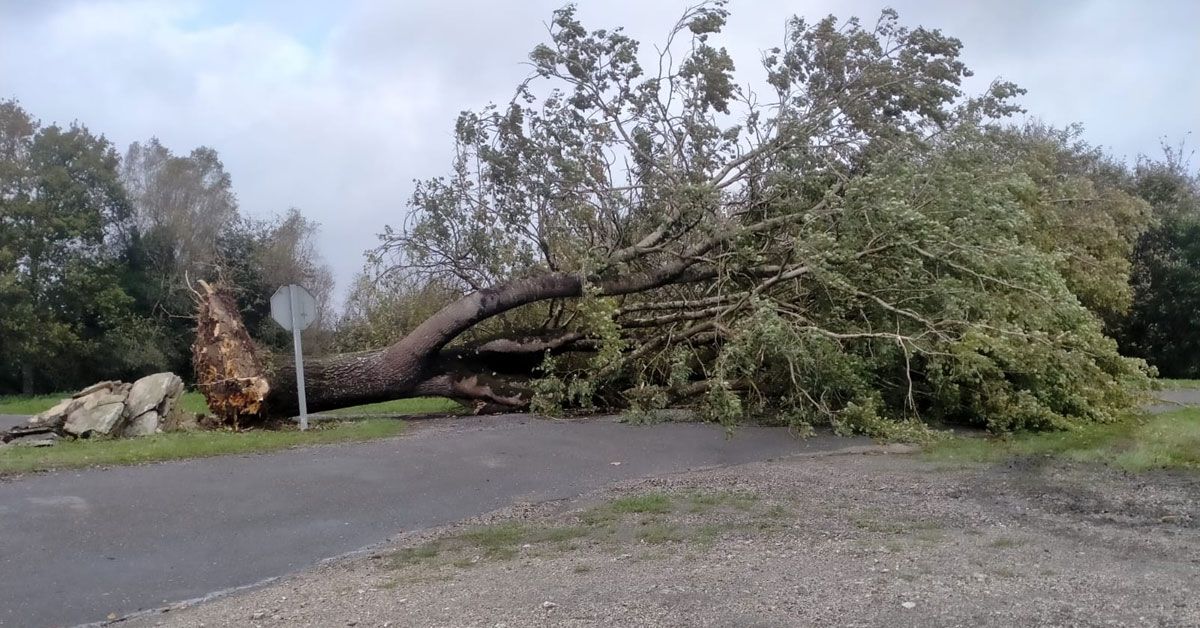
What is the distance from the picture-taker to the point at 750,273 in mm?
16469

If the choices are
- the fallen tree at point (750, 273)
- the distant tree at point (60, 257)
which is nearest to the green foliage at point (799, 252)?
the fallen tree at point (750, 273)

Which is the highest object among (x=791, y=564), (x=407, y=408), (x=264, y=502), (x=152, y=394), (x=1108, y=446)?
(x=152, y=394)

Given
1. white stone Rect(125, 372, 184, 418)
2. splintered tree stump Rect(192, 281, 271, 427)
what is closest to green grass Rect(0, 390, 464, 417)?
splintered tree stump Rect(192, 281, 271, 427)

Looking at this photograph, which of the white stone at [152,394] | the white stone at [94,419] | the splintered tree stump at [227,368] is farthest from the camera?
the splintered tree stump at [227,368]

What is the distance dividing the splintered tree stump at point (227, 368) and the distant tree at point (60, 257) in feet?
65.8

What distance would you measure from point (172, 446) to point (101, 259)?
2712 cm

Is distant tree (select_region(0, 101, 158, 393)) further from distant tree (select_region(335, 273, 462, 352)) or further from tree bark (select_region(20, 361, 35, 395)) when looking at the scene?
distant tree (select_region(335, 273, 462, 352))

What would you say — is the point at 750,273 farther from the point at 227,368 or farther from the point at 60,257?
the point at 60,257

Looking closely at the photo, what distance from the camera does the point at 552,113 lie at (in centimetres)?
1792

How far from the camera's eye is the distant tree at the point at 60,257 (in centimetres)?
3319

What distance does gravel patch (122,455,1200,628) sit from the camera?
5.11 metres

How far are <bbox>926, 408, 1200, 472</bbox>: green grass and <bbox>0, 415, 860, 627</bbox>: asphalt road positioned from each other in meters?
1.87

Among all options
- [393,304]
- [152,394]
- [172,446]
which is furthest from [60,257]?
[172,446]

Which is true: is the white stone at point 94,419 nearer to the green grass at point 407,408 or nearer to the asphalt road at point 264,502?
the asphalt road at point 264,502
